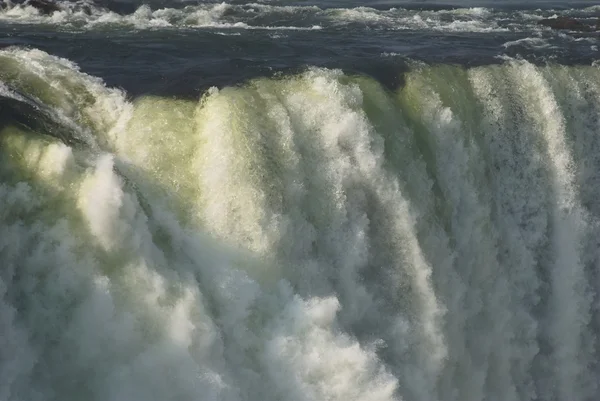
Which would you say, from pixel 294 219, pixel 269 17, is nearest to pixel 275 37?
pixel 269 17

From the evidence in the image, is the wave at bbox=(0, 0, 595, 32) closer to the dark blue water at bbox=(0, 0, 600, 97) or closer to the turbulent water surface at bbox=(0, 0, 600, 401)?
the dark blue water at bbox=(0, 0, 600, 97)

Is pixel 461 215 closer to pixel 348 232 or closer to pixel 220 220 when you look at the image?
pixel 348 232

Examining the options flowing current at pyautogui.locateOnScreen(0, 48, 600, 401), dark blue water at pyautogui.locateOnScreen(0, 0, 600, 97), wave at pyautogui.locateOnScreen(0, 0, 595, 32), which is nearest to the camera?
flowing current at pyautogui.locateOnScreen(0, 48, 600, 401)

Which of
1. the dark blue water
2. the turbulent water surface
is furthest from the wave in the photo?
the turbulent water surface

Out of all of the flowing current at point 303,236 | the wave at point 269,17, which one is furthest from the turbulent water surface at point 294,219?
the wave at point 269,17

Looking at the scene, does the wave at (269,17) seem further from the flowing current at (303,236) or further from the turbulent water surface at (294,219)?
the flowing current at (303,236)

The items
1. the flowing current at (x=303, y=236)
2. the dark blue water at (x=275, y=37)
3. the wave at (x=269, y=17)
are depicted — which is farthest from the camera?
the wave at (x=269, y=17)
